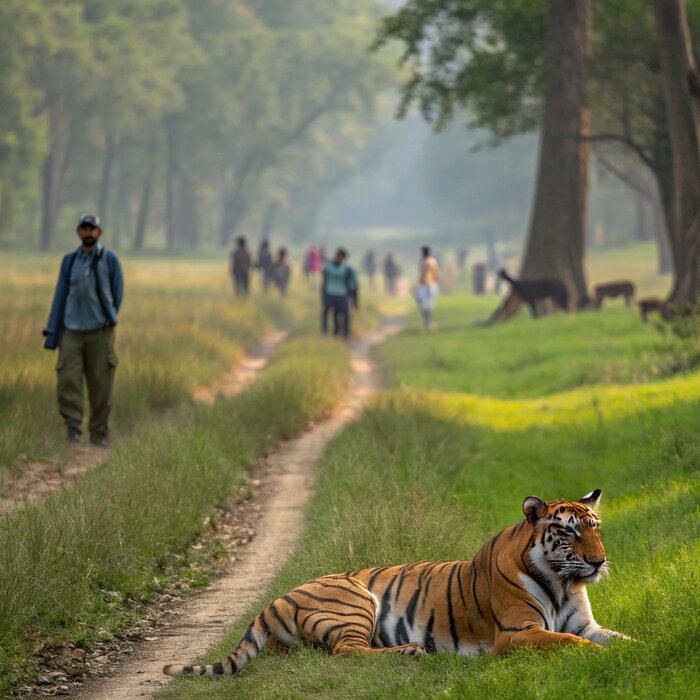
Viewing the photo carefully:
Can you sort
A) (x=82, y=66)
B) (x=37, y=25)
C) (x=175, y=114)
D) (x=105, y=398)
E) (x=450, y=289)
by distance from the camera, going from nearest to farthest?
1. (x=105, y=398)
2. (x=37, y=25)
3. (x=82, y=66)
4. (x=450, y=289)
5. (x=175, y=114)

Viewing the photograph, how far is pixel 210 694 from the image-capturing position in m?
6.14

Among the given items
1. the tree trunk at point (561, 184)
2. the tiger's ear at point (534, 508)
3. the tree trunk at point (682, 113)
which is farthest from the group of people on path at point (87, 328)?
the tree trunk at point (561, 184)

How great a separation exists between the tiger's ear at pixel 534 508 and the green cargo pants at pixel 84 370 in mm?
7774

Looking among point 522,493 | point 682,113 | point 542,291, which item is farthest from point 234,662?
point 542,291

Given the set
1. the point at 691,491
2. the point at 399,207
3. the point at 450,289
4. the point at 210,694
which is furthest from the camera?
the point at 399,207

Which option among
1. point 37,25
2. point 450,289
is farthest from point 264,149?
point 37,25

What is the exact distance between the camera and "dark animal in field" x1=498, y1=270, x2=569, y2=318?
27484mm

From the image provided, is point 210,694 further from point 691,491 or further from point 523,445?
point 523,445

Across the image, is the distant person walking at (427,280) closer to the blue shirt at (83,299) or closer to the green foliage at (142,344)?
the green foliage at (142,344)

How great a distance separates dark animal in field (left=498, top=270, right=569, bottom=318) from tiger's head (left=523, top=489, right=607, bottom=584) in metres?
21.8

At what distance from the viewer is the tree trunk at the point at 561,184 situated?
86.5 feet

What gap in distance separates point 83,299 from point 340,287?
1233 cm

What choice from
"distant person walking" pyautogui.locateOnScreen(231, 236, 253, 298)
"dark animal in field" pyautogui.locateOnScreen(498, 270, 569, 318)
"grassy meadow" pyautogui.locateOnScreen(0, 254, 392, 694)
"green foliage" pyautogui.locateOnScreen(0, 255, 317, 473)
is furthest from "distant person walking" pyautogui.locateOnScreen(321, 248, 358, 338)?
"distant person walking" pyautogui.locateOnScreen(231, 236, 253, 298)

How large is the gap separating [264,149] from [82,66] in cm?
1722
